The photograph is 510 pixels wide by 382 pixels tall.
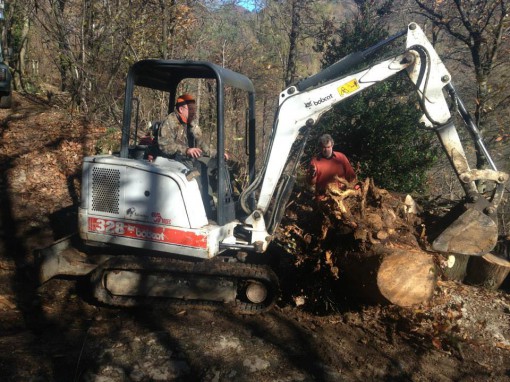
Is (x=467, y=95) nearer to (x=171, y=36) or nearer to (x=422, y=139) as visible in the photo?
(x=422, y=139)

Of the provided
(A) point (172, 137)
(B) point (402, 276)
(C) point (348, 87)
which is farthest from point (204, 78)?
(B) point (402, 276)

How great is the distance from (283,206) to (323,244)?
616mm

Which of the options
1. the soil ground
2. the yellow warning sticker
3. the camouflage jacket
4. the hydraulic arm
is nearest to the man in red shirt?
the soil ground

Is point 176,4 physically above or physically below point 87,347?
above

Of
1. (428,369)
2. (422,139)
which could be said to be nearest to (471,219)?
(428,369)

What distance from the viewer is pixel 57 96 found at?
1289 centimetres

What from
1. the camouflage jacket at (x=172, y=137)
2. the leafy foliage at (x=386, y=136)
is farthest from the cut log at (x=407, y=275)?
the leafy foliage at (x=386, y=136)

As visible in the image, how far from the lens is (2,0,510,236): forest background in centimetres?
923

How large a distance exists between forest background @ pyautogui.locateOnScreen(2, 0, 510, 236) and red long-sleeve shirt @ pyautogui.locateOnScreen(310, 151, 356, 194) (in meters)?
0.21

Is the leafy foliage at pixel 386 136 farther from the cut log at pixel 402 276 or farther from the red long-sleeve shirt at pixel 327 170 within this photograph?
the cut log at pixel 402 276

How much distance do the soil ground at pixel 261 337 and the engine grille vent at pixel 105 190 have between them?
3.64 ft

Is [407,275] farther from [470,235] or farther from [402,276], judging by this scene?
[470,235]

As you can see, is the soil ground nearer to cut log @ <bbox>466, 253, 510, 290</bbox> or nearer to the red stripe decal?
cut log @ <bbox>466, 253, 510, 290</bbox>

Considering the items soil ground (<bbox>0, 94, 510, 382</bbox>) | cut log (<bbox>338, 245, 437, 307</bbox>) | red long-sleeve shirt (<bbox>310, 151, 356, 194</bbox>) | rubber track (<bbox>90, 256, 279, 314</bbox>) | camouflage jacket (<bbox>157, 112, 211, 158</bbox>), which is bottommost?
soil ground (<bbox>0, 94, 510, 382</bbox>)
